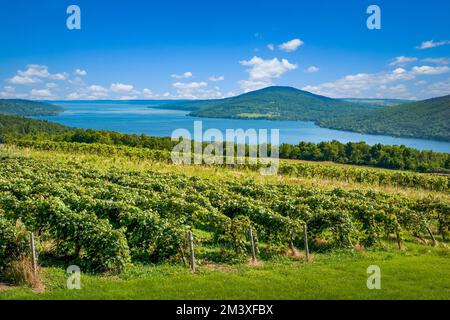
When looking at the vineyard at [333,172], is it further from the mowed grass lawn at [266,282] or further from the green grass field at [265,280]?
the mowed grass lawn at [266,282]

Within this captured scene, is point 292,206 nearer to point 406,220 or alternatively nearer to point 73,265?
point 406,220

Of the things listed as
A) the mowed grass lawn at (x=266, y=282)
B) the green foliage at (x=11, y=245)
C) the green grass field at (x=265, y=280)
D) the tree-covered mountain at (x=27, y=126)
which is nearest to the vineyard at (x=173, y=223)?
the green foliage at (x=11, y=245)

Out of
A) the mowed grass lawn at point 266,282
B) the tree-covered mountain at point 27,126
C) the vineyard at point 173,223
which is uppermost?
the tree-covered mountain at point 27,126

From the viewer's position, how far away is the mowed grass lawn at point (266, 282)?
31.2 ft

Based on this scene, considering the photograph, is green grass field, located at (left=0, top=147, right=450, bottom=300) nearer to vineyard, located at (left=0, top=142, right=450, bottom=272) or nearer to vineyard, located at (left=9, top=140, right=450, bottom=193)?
vineyard, located at (left=0, top=142, right=450, bottom=272)

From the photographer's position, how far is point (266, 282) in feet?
34.4

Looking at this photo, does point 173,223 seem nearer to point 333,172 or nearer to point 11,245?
point 11,245

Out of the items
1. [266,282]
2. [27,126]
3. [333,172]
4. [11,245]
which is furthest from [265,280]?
[27,126]

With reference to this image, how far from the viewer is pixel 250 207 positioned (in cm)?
1566

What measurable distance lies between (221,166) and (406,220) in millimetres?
28844

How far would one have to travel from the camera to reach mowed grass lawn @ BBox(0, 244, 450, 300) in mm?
9516

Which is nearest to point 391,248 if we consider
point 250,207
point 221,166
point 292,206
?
point 292,206

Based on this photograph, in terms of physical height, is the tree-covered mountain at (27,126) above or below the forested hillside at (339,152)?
above

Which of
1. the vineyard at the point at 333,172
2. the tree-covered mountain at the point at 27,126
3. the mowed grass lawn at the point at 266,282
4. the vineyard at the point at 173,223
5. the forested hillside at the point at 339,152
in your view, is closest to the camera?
the mowed grass lawn at the point at 266,282
